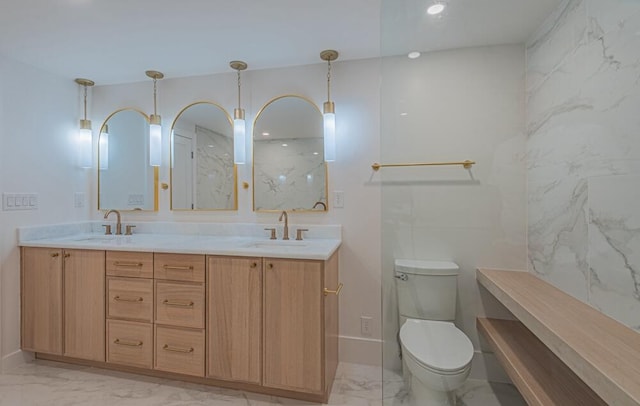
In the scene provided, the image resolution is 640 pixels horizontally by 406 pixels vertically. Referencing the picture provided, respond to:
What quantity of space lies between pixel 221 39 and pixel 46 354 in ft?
8.30

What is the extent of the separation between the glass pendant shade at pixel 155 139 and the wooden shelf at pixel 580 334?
2.50 meters

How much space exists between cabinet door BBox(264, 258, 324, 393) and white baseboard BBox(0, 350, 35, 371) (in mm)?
1825

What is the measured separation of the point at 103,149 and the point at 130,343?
168cm

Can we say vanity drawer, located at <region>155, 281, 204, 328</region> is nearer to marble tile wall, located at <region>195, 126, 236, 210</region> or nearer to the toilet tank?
marble tile wall, located at <region>195, 126, 236, 210</region>

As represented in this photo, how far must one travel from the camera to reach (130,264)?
6.12 ft

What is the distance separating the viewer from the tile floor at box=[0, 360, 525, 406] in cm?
165

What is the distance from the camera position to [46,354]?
211 centimetres

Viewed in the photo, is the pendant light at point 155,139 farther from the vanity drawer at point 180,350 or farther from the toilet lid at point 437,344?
the toilet lid at point 437,344

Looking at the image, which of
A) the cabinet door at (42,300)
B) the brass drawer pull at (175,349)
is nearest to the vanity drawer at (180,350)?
the brass drawer pull at (175,349)

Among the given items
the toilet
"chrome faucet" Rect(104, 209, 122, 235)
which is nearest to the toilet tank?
the toilet

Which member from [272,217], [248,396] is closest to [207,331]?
[248,396]

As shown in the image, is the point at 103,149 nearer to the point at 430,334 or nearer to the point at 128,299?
the point at 128,299

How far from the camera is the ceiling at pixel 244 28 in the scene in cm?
152

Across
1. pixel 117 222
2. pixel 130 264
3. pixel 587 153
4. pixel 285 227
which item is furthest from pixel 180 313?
pixel 587 153
